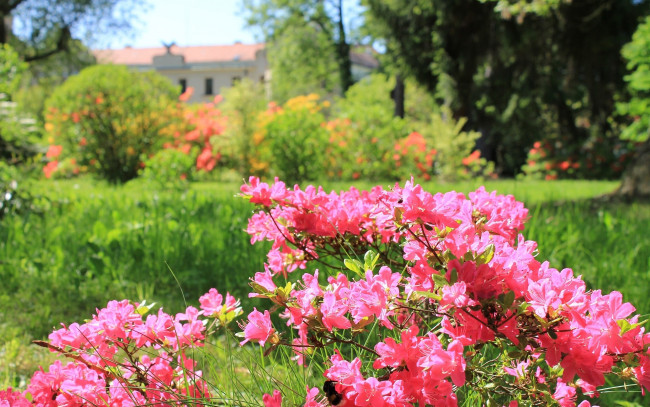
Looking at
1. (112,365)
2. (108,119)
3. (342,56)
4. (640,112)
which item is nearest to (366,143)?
(108,119)

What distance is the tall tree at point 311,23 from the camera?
104 ft

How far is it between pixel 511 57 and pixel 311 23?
21.1 metres

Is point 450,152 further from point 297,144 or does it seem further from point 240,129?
point 240,129

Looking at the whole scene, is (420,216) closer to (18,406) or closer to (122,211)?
(18,406)

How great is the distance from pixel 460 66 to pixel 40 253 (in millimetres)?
13151

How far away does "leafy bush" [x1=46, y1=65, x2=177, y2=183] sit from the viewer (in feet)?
33.9

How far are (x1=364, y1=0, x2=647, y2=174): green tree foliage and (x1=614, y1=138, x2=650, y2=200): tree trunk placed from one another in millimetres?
6476

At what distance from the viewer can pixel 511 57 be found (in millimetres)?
14742

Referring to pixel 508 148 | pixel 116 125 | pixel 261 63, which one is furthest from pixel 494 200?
pixel 261 63

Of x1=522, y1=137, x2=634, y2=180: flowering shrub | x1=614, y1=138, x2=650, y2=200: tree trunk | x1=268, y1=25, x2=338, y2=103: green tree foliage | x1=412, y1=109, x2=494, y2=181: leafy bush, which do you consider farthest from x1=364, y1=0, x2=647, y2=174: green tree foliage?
x1=268, y1=25, x2=338, y2=103: green tree foliage

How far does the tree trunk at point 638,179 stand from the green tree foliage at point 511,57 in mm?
6476

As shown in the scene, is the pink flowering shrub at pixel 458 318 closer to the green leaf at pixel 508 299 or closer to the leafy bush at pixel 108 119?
the green leaf at pixel 508 299

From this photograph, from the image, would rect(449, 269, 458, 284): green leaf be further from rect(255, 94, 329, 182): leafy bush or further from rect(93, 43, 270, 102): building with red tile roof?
rect(93, 43, 270, 102): building with red tile roof

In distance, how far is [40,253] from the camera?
3508 millimetres
